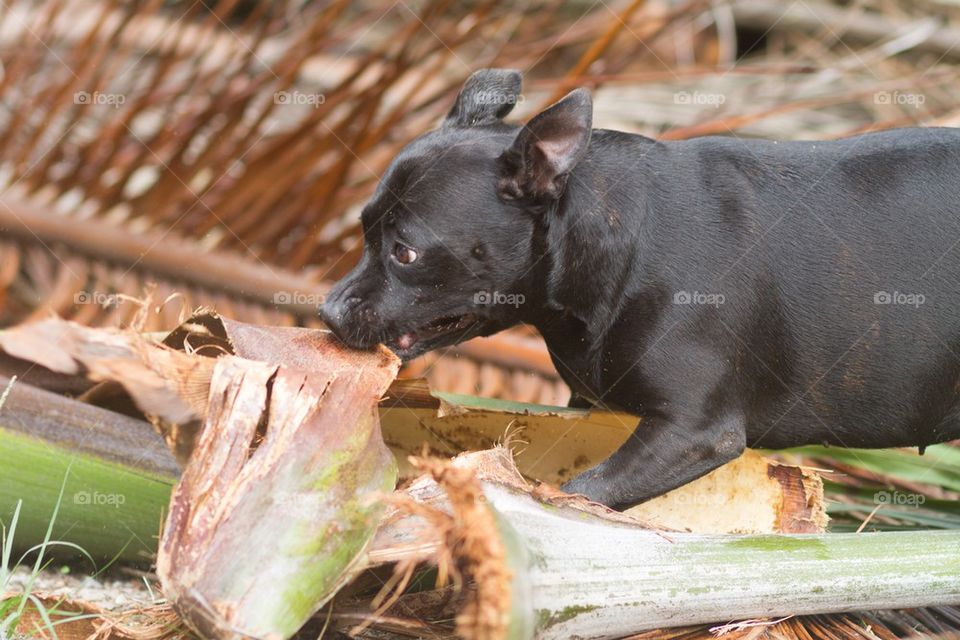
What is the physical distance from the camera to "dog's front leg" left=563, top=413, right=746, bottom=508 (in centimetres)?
279

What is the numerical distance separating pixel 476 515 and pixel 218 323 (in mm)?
841

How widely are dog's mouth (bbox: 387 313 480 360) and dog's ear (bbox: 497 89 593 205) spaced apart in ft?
1.17

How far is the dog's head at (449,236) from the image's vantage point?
294 cm

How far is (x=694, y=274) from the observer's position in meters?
2.94

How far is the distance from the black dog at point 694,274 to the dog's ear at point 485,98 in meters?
0.09

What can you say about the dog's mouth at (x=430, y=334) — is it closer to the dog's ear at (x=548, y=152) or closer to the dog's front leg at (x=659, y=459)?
the dog's ear at (x=548, y=152)

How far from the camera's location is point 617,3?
7797 mm

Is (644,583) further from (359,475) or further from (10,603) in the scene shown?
(10,603)

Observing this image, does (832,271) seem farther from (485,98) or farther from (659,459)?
(485,98)

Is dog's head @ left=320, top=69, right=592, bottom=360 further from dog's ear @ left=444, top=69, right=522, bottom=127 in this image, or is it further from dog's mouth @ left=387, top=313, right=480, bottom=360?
dog's ear @ left=444, top=69, right=522, bottom=127

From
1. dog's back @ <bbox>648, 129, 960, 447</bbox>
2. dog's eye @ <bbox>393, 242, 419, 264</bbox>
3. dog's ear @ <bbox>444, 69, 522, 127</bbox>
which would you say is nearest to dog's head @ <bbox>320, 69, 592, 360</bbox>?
dog's eye @ <bbox>393, 242, 419, 264</bbox>

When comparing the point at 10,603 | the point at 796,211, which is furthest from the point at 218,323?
the point at 796,211

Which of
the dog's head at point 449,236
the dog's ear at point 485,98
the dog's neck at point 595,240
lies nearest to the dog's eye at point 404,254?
the dog's head at point 449,236

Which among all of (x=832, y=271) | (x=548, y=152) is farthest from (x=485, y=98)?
(x=832, y=271)
